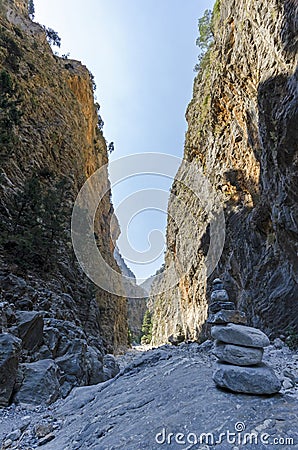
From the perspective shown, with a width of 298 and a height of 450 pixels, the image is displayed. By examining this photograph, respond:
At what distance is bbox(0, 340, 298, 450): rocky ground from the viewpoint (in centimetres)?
267

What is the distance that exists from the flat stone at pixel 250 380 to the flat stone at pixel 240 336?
0.30 meters

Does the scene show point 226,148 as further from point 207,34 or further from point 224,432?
point 224,432

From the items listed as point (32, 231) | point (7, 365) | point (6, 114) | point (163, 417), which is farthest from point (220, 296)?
point (6, 114)

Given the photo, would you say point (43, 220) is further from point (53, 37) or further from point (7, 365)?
point (53, 37)

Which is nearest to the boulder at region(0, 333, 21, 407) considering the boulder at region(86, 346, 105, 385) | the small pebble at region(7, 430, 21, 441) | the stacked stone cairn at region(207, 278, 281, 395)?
the small pebble at region(7, 430, 21, 441)

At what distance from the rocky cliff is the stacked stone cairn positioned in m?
4.01

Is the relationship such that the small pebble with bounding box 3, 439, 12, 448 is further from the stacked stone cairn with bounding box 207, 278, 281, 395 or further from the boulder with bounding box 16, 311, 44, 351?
the boulder with bounding box 16, 311, 44, 351

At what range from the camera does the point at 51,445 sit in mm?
3416

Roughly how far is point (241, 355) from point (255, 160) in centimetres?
1121

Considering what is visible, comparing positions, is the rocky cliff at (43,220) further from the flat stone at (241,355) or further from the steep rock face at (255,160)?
the steep rock face at (255,160)

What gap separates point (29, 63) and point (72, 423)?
26960mm

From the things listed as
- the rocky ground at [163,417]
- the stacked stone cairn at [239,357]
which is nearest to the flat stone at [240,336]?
the stacked stone cairn at [239,357]

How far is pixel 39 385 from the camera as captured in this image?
5.64 m

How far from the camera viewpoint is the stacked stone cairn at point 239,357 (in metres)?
3.33
